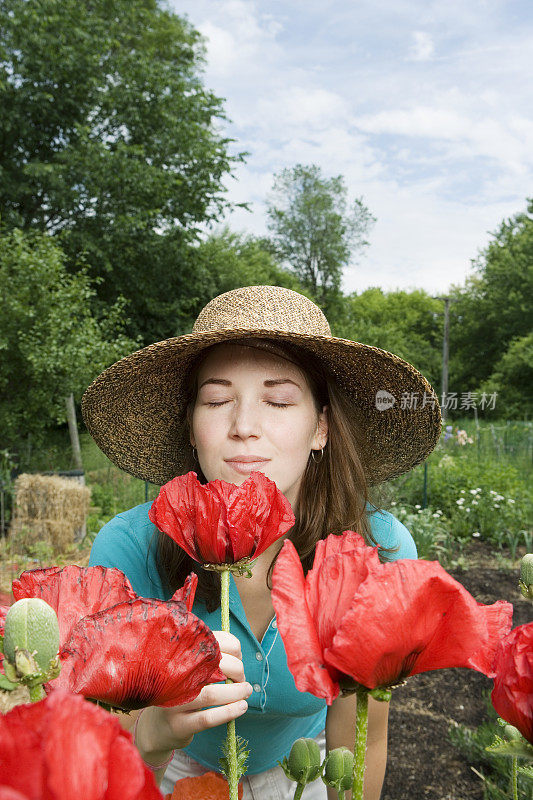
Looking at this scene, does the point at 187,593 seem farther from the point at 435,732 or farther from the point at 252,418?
the point at 435,732

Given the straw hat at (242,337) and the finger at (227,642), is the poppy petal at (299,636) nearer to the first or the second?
the finger at (227,642)

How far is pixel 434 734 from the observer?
10.2 feet

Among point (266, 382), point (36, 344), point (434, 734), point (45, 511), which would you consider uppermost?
point (36, 344)

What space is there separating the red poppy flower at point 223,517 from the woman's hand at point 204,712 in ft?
0.24

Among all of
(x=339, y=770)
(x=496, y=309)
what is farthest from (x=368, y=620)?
(x=496, y=309)

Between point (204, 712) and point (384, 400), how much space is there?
115cm

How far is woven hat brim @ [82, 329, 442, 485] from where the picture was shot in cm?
137

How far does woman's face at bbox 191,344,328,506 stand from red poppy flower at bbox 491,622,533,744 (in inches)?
27.3

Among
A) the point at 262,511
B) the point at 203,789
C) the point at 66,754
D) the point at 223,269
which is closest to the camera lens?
the point at 66,754

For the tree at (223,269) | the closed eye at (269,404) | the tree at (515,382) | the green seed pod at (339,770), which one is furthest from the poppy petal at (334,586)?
the tree at (515,382)

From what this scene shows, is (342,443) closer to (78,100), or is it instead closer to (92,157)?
(92,157)

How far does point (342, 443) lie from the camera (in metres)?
1.54

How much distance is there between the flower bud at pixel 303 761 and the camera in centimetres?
57

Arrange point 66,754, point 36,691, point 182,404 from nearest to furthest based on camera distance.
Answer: point 66,754 < point 36,691 < point 182,404
